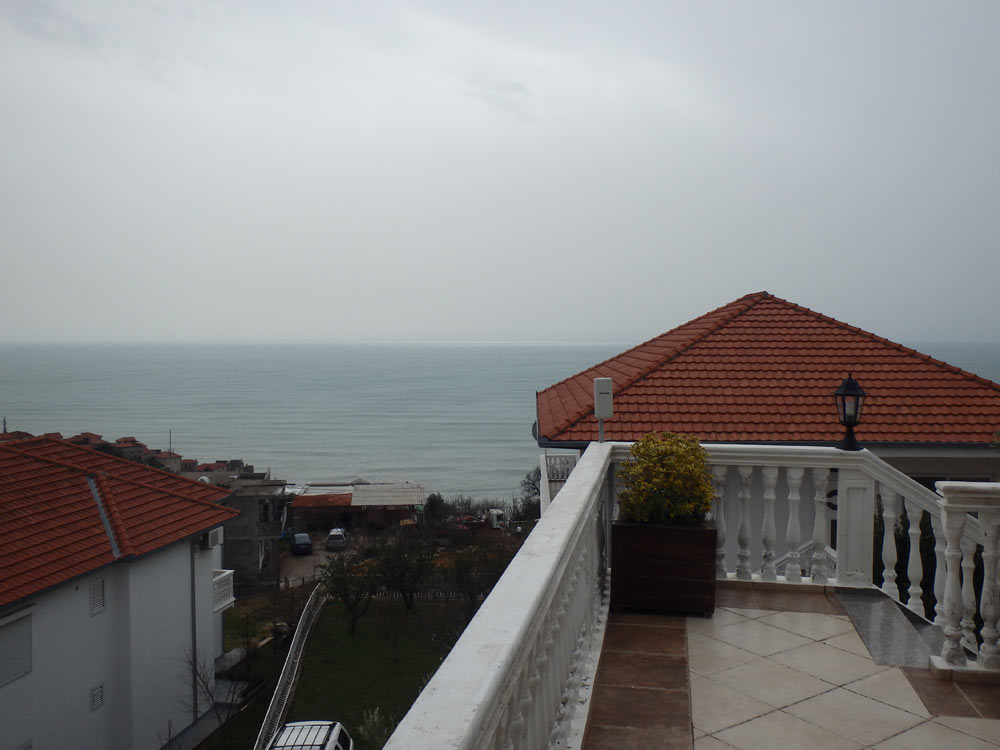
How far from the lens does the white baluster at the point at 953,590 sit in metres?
3.54

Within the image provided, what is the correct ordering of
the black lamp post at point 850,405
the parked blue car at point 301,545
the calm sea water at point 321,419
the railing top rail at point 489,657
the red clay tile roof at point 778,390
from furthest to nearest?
the calm sea water at point 321,419 < the parked blue car at point 301,545 < the red clay tile roof at point 778,390 < the black lamp post at point 850,405 < the railing top rail at point 489,657

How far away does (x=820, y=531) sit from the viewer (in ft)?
16.6

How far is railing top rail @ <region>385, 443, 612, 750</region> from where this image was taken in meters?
1.28

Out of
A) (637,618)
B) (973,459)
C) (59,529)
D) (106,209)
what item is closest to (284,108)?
(59,529)

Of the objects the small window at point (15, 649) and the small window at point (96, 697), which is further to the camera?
the small window at point (96, 697)

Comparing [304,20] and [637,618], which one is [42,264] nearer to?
[304,20]

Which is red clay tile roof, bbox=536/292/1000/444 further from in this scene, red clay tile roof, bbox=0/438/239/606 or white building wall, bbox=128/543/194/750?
white building wall, bbox=128/543/194/750

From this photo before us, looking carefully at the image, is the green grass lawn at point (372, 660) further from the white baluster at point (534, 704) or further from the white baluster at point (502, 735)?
the white baluster at point (502, 735)

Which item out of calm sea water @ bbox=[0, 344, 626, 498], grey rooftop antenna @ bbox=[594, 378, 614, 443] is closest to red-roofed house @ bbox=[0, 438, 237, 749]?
grey rooftop antenna @ bbox=[594, 378, 614, 443]

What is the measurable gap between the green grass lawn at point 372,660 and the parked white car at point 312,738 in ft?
9.46

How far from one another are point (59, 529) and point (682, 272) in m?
55.0

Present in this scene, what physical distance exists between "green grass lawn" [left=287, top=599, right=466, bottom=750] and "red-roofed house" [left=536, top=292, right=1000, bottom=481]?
10.1 m

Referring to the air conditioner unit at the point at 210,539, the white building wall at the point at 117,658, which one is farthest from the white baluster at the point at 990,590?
the air conditioner unit at the point at 210,539

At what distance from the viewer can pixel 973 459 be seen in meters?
9.92
